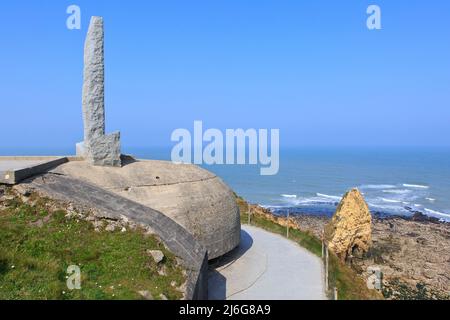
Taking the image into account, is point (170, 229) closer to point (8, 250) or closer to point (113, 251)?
point (113, 251)

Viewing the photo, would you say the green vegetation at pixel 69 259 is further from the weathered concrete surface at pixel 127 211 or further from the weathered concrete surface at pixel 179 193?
the weathered concrete surface at pixel 179 193

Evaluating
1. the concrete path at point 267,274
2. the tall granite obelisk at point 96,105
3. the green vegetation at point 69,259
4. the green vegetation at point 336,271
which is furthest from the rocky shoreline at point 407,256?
the green vegetation at point 69,259

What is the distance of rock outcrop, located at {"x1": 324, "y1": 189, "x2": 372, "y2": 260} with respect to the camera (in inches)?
1394

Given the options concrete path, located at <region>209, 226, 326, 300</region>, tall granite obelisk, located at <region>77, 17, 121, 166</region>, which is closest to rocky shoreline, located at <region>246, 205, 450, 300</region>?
concrete path, located at <region>209, 226, 326, 300</region>

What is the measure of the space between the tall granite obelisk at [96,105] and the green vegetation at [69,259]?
3.80m

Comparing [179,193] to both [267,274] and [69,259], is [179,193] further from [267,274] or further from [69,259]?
[69,259]

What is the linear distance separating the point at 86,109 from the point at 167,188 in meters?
4.90

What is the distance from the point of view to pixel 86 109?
703 inches

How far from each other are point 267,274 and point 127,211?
23.5 feet

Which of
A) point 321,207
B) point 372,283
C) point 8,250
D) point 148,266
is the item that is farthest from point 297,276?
point 321,207

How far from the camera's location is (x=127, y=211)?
14.8 m

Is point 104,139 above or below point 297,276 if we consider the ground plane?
above

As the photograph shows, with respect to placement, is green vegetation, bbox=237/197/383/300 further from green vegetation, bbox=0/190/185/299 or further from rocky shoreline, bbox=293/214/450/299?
rocky shoreline, bbox=293/214/450/299

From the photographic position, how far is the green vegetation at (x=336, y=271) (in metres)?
17.2
